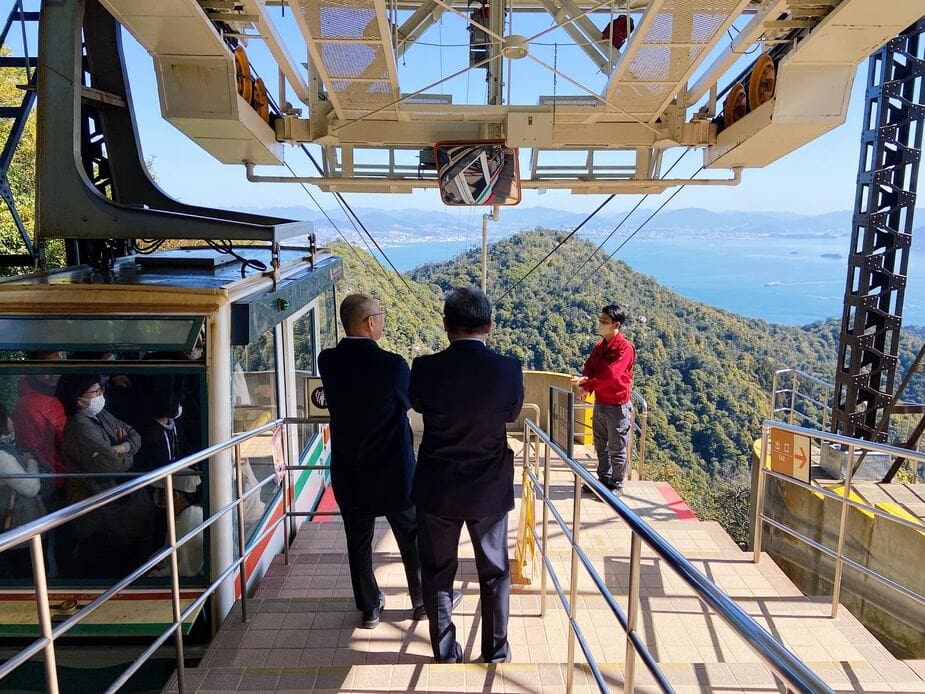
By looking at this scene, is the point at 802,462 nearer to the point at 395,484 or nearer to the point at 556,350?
the point at 395,484

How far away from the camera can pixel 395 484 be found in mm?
3279

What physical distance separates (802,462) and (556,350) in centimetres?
2002

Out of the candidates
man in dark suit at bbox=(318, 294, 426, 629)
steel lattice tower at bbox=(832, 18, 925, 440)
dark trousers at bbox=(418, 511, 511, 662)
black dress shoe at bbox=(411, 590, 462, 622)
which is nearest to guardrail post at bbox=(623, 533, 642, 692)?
dark trousers at bbox=(418, 511, 511, 662)

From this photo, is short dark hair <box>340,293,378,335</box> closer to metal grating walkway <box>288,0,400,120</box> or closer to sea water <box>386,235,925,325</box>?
metal grating walkway <box>288,0,400,120</box>

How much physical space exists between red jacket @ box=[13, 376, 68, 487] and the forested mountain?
14.6m

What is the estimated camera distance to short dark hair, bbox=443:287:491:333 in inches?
111

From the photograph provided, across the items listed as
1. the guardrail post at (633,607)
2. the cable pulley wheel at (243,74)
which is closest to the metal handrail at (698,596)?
the guardrail post at (633,607)

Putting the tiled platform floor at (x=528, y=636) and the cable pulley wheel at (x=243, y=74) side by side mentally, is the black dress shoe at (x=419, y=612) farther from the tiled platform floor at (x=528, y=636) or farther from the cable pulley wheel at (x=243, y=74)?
the cable pulley wheel at (x=243, y=74)

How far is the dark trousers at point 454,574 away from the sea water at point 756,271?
33743 mm

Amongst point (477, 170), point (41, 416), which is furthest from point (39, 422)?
point (477, 170)

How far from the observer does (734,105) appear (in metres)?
6.15

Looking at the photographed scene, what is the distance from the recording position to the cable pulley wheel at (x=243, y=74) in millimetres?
5523

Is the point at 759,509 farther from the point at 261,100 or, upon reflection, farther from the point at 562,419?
the point at 261,100

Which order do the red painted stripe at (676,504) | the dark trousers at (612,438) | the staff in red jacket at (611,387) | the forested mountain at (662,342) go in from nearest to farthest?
the staff in red jacket at (611,387)
the dark trousers at (612,438)
the red painted stripe at (676,504)
the forested mountain at (662,342)
